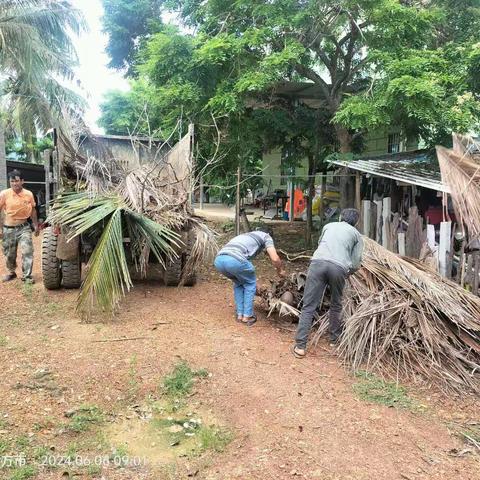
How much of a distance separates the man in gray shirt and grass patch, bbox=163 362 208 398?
1.16 meters

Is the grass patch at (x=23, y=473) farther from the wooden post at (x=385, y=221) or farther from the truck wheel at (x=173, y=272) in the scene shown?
the wooden post at (x=385, y=221)

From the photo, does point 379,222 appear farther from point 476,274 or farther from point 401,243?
point 476,274

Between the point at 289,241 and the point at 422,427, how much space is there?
8429 millimetres

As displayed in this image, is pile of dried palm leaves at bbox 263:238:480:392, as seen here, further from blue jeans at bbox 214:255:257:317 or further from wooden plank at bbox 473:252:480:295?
blue jeans at bbox 214:255:257:317

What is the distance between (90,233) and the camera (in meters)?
6.15

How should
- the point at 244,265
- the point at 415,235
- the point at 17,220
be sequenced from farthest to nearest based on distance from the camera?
the point at 17,220 → the point at 415,235 → the point at 244,265

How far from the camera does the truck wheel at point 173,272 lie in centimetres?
679

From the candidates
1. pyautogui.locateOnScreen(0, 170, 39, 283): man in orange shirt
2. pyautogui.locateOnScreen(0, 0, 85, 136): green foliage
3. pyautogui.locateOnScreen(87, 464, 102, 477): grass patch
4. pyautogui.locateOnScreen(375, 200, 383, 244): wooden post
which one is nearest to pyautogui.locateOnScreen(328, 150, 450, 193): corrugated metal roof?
pyautogui.locateOnScreen(375, 200, 383, 244): wooden post

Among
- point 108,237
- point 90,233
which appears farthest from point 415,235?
point 90,233

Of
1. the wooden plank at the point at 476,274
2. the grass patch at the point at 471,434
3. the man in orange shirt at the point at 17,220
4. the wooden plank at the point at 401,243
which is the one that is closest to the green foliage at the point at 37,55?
the man in orange shirt at the point at 17,220

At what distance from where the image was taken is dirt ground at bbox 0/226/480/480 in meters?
3.00

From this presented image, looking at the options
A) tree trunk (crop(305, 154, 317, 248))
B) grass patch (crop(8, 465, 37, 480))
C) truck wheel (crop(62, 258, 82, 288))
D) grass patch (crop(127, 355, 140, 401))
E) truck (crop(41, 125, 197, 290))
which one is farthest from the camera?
tree trunk (crop(305, 154, 317, 248))

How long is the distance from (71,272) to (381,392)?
14.3 ft

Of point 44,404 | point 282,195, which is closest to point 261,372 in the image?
point 44,404
